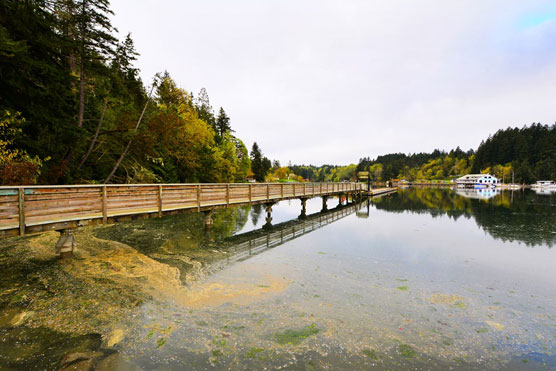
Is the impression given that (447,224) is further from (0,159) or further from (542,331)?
(0,159)

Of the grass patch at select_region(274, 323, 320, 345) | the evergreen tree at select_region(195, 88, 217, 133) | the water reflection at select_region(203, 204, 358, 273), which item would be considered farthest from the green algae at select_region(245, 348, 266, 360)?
the evergreen tree at select_region(195, 88, 217, 133)

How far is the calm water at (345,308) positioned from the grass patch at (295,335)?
0.03m

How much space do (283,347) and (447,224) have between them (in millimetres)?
22235

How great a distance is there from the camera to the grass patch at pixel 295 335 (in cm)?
537

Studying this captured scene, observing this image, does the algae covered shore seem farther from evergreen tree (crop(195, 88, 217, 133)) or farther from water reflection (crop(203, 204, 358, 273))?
evergreen tree (crop(195, 88, 217, 133))

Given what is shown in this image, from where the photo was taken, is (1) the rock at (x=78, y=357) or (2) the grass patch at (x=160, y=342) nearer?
(1) the rock at (x=78, y=357)

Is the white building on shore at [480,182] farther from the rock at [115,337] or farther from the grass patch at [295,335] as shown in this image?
the rock at [115,337]

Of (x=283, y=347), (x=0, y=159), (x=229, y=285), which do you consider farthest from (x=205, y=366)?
(x=0, y=159)

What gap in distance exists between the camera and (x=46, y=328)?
18.0ft

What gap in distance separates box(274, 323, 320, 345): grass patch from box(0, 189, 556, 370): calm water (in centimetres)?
3

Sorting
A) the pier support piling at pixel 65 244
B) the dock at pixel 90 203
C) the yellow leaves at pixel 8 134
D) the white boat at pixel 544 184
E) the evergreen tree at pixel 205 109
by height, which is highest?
the evergreen tree at pixel 205 109

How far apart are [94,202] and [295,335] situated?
9.78 meters

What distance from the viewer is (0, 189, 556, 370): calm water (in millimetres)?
4926

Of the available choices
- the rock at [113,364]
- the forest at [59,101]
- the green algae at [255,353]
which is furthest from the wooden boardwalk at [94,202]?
the green algae at [255,353]
